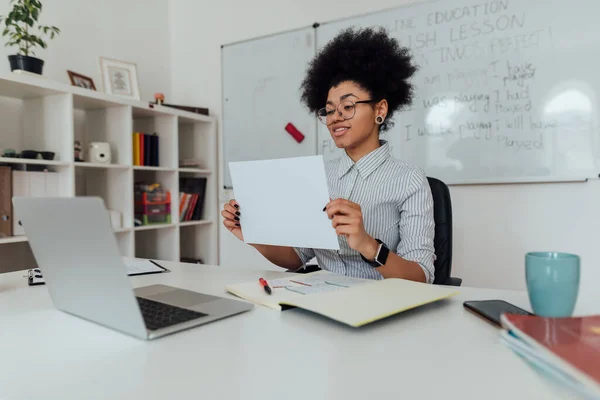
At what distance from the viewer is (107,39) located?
2.77 m

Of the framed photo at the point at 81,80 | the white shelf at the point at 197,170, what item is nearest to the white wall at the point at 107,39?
the framed photo at the point at 81,80

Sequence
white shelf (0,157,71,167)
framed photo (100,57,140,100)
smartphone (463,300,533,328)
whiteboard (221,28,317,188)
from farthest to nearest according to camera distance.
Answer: whiteboard (221,28,317,188) → framed photo (100,57,140,100) → white shelf (0,157,71,167) → smartphone (463,300,533,328)

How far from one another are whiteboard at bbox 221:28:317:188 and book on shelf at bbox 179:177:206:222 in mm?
183

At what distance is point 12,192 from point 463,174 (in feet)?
7.06

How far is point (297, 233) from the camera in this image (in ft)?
3.44

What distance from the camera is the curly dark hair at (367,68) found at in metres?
1.43

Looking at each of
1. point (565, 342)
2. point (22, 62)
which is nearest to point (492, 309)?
point (565, 342)

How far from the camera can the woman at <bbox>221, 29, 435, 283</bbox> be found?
1201 millimetres

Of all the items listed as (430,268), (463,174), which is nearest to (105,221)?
(430,268)

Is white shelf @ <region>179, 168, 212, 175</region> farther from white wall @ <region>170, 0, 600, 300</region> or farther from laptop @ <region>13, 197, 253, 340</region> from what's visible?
laptop @ <region>13, 197, 253, 340</region>

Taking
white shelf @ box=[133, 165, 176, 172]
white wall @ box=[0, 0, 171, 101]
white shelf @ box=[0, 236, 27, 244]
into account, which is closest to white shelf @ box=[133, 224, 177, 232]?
white shelf @ box=[133, 165, 176, 172]

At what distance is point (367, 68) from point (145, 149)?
1.69 meters

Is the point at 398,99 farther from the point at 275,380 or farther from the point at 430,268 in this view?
the point at 275,380

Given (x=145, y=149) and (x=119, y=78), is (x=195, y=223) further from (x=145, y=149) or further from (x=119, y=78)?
(x=119, y=78)
